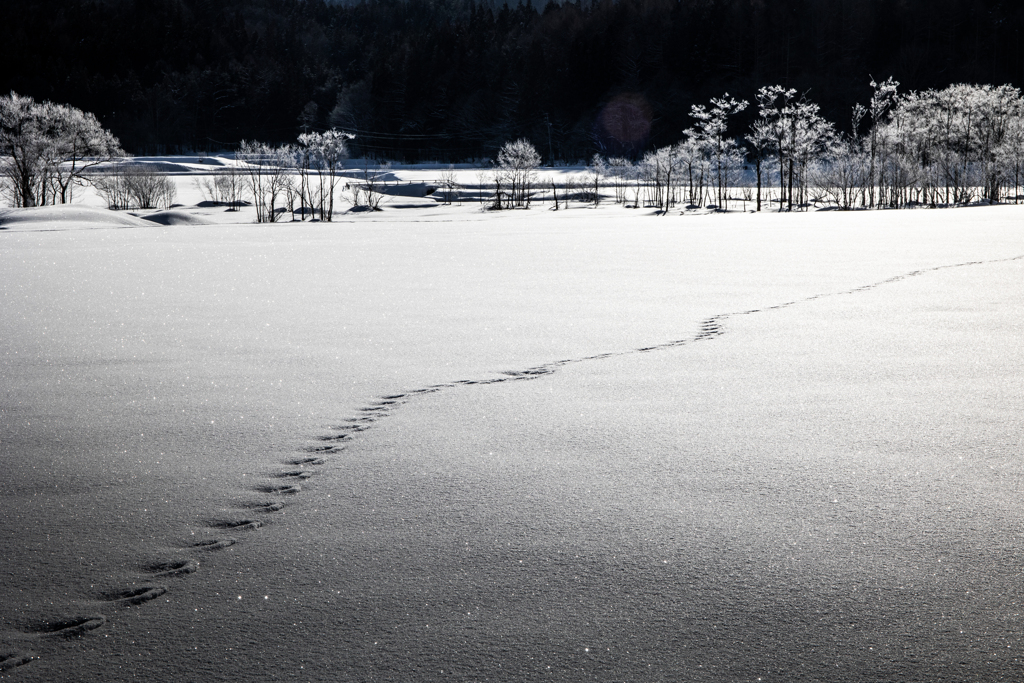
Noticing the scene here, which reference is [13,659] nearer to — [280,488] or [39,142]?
[280,488]

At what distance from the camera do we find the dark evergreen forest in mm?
105312

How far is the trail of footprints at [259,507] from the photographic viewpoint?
74.7 inches

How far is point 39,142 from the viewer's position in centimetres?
3925

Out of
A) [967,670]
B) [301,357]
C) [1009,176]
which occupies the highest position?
[1009,176]

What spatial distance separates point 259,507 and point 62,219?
1232 inches

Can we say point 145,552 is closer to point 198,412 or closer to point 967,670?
point 198,412

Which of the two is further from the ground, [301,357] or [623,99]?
[623,99]

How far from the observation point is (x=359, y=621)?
1.91 m

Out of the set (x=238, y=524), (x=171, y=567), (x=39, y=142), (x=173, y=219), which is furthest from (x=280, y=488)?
(x=39, y=142)

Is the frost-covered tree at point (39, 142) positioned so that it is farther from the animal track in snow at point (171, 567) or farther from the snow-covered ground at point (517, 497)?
the animal track in snow at point (171, 567)

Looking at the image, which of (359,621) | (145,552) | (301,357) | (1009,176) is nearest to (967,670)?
(359,621)

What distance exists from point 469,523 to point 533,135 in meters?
119

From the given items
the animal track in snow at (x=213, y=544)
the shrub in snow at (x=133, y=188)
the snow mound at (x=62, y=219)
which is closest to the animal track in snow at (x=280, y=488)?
the animal track in snow at (x=213, y=544)

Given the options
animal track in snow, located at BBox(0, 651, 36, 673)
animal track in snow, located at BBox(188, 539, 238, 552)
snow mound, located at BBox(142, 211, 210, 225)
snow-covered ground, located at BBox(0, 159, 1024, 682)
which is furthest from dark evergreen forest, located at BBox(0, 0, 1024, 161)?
animal track in snow, located at BBox(0, 651, 36, 673)
